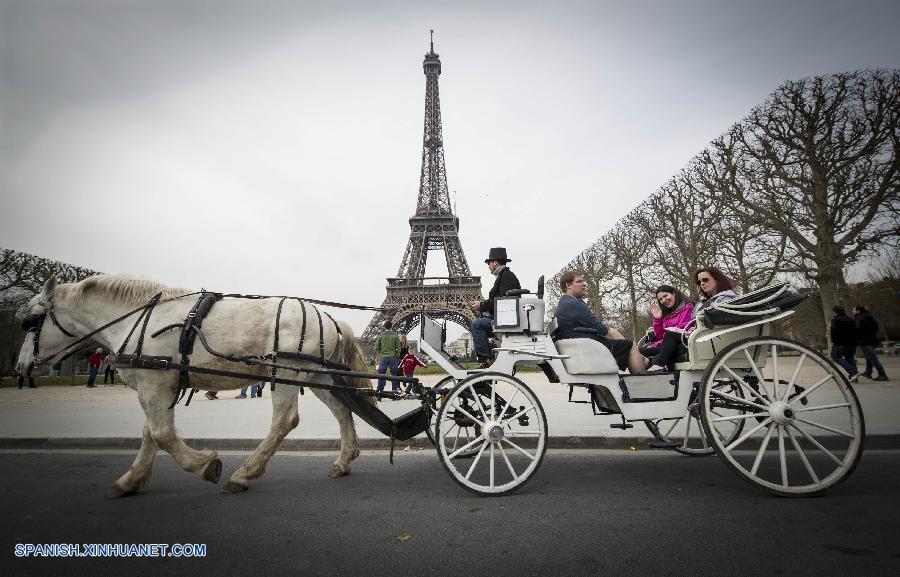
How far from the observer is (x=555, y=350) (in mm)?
3859

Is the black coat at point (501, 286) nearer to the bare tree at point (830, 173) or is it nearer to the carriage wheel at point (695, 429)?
the carriage wheel at point (695, 429)

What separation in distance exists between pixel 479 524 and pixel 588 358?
61.3 inches

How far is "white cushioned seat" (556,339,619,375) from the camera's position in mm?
3732

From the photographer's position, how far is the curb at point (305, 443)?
16.8 ft

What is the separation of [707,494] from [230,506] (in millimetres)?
3378

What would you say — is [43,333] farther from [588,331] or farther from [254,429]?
[588,331]

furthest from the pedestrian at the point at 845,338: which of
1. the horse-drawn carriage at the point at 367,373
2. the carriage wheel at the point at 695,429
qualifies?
the horse-drawn carriage at the point at 367,373

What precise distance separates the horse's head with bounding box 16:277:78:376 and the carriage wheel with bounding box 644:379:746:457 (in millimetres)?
5111

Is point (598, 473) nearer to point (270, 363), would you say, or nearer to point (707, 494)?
point (707, 494)

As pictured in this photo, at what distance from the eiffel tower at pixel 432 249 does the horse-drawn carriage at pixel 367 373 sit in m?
28.3

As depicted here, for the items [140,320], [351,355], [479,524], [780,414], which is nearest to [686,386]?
[780,414]

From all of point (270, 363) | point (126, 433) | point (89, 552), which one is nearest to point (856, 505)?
point (270, 363)

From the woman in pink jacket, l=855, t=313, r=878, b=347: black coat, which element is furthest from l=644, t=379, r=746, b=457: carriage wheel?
l=855, t=313, r=878, b=347: black coat

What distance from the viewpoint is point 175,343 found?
3773 millimetres
